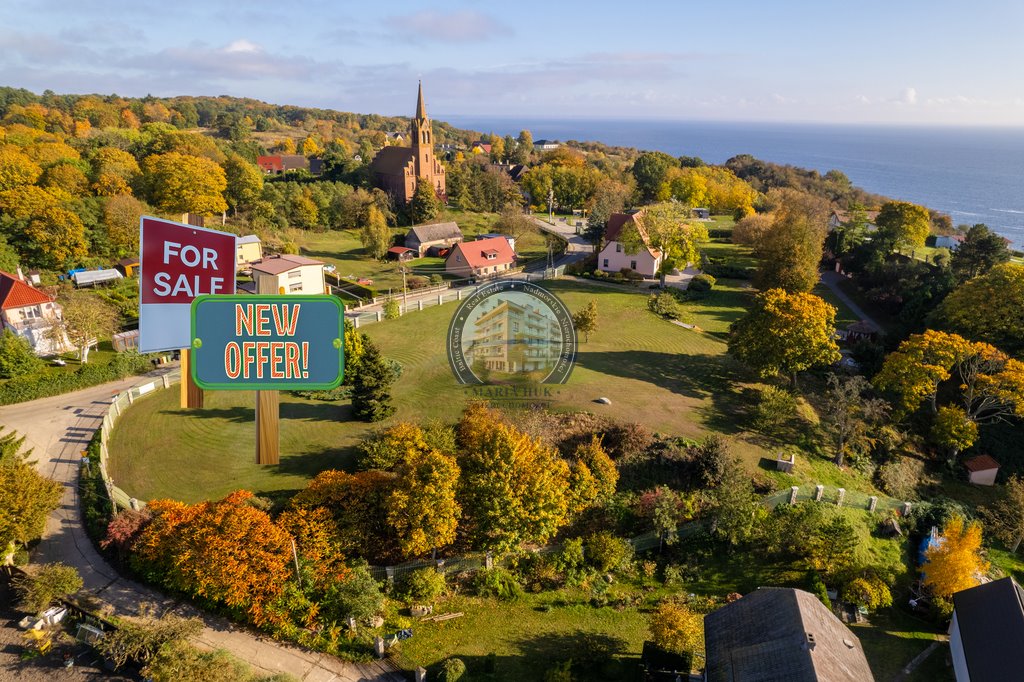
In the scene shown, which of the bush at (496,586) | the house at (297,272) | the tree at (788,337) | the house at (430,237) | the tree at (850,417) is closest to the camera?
the bush at (496,586)

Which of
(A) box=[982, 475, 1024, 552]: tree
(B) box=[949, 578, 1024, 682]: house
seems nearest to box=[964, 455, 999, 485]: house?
(A) box=[982, 475, 1024, 552]: tree

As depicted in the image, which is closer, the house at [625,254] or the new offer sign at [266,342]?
the new offer sign at [266,342]

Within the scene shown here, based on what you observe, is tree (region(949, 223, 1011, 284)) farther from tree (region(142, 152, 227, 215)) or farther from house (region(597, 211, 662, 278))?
tree (region(142, 152, 227, 215))

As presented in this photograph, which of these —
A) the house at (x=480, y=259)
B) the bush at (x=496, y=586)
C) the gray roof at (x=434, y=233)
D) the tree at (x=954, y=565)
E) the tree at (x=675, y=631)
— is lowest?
the bush at (x=496, y=586)

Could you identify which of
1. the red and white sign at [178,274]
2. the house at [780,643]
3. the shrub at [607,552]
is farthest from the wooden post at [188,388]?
the shrub at [607,552]

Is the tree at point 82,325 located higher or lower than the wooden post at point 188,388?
lower

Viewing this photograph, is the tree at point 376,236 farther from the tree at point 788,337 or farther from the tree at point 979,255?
the tree at point 979,255
